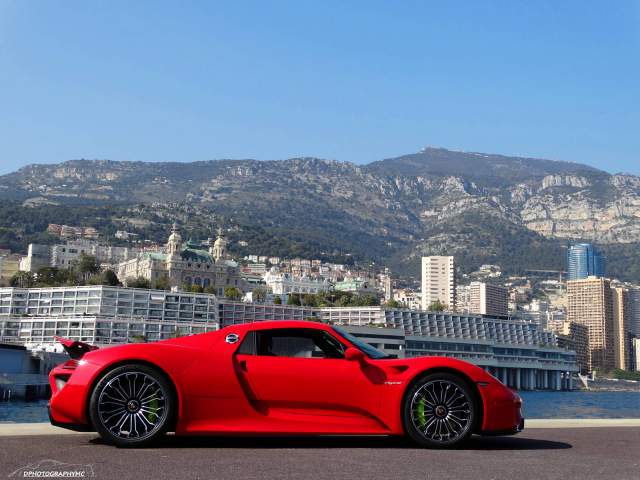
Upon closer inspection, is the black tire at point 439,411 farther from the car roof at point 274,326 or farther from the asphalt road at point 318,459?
the car roof at point 274,326

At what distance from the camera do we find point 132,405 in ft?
33.7

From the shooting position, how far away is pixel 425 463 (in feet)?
29.8

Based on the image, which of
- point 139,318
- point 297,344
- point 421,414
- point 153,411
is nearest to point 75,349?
point 153,411

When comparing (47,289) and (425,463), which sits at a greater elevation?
(47,289)

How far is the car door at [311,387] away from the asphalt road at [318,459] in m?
0.38

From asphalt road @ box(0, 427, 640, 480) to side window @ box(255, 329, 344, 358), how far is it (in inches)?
42.8

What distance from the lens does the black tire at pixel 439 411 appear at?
1051 centimetres

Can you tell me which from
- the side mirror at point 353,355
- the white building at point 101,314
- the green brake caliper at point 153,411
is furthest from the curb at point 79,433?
the white building at point 101,314

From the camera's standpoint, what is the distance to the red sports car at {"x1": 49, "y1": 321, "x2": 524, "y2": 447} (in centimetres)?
1031

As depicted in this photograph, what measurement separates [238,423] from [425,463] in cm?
242

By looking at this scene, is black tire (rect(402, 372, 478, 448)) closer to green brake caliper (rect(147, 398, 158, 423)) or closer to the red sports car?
the red sports car

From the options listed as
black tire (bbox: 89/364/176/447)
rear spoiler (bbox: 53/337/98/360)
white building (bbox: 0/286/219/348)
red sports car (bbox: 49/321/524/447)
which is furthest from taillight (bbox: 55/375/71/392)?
white building (bbox: 0/286/219/348)

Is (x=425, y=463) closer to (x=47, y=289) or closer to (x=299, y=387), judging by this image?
(x=299, y=387)

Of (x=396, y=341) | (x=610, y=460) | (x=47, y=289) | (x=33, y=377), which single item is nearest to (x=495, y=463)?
(x=610, y=460)
